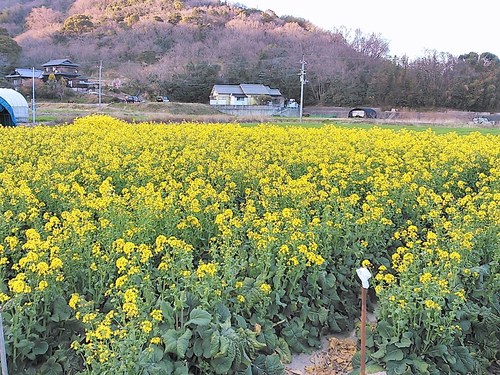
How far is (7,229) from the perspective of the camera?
4773 mm

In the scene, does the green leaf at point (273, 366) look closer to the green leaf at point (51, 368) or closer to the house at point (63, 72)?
the green leaf at point (51, 368)

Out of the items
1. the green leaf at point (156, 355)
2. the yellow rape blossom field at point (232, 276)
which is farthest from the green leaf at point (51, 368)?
the green leaf at point (156, 355)

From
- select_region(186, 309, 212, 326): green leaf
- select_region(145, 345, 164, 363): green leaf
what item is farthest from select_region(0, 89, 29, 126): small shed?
select_region(145, 345, 164, 363): green leaf

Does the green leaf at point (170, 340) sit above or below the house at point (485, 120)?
below

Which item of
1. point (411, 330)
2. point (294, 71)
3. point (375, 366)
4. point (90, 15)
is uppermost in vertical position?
point (90, 15)

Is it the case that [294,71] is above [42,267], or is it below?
above

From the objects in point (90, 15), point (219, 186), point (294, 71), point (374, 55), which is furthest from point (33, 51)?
point (219, 186)

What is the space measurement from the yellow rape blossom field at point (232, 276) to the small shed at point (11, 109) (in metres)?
15.3

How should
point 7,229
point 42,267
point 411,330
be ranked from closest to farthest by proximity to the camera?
point 42,267 < point 411,330 < point 7,229


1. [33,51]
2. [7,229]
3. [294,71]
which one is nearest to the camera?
[7,229]

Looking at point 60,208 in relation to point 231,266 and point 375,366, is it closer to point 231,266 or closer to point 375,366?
point 231,266

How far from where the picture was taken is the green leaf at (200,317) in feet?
11.1

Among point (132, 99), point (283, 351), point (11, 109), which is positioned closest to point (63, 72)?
point (132, 99)

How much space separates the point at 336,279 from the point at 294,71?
72811 millimetres
